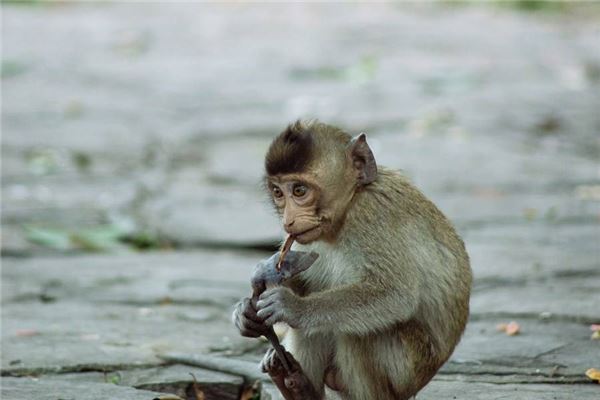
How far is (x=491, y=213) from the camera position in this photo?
9.36 meters

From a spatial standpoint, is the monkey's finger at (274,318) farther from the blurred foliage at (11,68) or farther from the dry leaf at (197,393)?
the blurred foliage at (11,68)

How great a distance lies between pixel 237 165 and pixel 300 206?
6042mm

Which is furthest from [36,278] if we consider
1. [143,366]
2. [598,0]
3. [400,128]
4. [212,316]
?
[598,0]

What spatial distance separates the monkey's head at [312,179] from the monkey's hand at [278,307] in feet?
0.91

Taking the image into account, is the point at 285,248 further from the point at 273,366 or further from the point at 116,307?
the point at 116,307

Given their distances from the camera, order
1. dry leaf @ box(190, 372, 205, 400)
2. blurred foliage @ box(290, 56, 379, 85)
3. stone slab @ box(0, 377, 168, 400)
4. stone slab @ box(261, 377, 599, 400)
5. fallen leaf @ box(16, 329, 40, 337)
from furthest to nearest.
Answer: blurred foliage @ box(290, 56, 379, 85) < fallen leaf @ box(16, 329, 40, 337) < dry leaf @ box(190, 372, 205, 400) < stone slab @ box(0, 377, 168, 400) < stone slab @ box(261, 377, 599, 400)

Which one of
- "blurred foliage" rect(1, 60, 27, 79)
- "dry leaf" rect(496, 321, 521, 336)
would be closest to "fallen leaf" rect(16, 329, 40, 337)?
"dry leaf" rect(496, 321, 521, 336)

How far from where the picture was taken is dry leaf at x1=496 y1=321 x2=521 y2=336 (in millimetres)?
6422

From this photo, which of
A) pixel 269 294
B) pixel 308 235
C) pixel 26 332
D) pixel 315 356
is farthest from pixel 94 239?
pixel 269 294

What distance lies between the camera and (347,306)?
16.3ft

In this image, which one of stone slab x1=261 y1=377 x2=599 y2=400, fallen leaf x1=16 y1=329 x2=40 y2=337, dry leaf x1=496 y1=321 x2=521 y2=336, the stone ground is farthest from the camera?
fallen leaf x1=16 y1=329 x2=40 y2=337

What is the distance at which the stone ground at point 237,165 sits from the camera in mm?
6258

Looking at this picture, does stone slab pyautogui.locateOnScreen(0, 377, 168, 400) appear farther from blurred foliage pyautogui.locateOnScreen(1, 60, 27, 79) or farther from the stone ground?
blurred foliage pyautogui.locateOnScreen(1, 60, 27, 79)

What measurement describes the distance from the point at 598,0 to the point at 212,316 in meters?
14.8
